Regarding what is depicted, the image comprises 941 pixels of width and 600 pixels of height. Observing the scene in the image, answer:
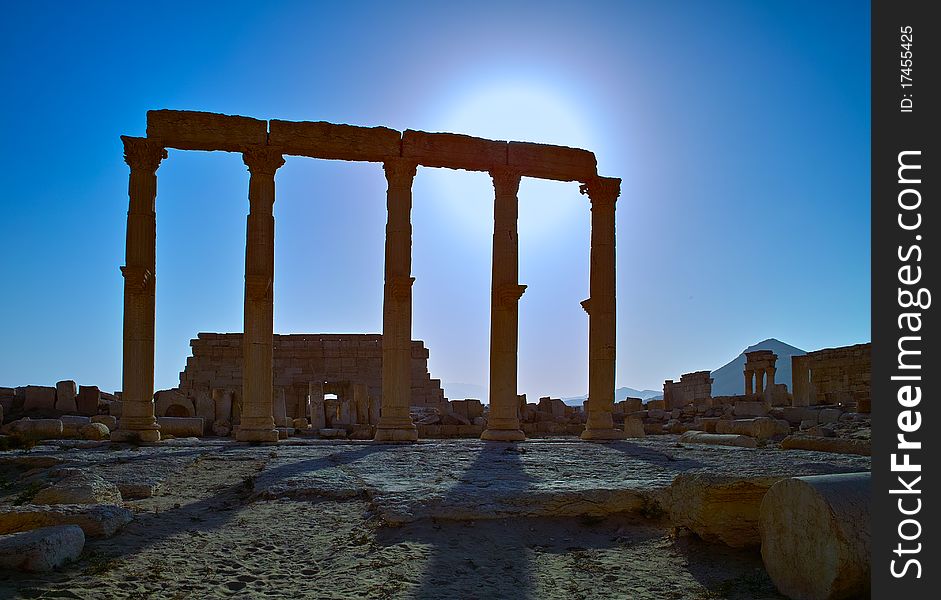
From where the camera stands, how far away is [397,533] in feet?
24.4

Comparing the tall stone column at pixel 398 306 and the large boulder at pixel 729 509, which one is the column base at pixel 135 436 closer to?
the tall stone column at pixel 398 306

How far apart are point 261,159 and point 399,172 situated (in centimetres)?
313

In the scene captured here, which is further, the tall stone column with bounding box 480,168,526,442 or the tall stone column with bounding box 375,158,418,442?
the tall stone column with bounding box 480,168,526,442

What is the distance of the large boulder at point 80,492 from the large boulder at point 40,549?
1.90 meters

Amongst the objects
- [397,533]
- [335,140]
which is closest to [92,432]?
[335,140]

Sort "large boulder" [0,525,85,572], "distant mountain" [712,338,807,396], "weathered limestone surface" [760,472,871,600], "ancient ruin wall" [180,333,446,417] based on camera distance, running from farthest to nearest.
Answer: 1. "distant mountain" [712,338,807,396]
2. "ancient ruin wall" [180,333,446,417]
3. "large boulder" [0,525,85,572]
4. "weathered limestone surface" [760,472,871,600]

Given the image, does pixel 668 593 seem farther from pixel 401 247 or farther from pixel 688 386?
pixel 688 386

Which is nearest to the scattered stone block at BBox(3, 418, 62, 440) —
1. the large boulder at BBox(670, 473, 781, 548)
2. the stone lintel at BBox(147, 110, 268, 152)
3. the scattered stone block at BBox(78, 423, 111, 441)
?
the scattered stone block at BBox(78, 423, 111, 441)

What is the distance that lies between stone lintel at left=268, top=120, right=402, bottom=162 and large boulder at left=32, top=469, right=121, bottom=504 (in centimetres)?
995

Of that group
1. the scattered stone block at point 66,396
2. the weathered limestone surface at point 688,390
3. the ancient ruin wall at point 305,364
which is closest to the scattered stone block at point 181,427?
the scattered stone block at point 66,396

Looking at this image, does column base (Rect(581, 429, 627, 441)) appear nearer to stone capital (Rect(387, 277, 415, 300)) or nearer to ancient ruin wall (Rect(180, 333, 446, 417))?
stone capital (Rect(387, 277, 415, 300))

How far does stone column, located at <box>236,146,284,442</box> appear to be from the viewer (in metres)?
16.9

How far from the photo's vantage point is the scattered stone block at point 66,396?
79.4ft

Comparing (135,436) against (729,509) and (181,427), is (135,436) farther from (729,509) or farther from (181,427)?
(729,509)
